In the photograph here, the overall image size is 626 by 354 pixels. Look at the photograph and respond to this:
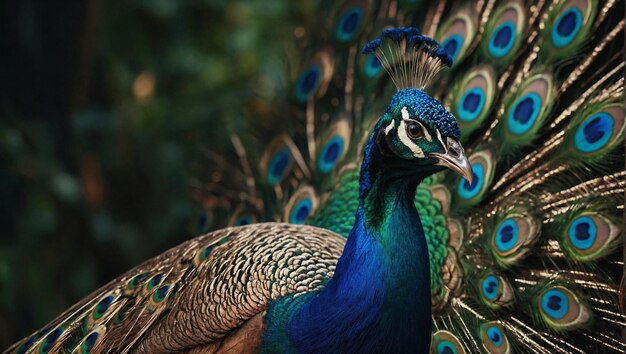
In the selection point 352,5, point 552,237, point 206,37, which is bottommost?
point 552,237

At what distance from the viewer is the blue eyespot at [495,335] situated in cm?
214

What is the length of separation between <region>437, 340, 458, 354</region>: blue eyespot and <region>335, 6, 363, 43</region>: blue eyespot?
952mm

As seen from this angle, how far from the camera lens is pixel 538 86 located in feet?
7.28

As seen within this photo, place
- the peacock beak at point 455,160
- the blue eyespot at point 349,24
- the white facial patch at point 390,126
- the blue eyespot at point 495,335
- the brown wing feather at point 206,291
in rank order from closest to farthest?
the peacock beak at point 455,160, the white facial patch at point 390,126, the brown wing feather at point 206,291, the blue eyespot at point 495,335, the blue eyespot at point 349,24

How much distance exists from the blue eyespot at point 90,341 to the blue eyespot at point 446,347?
0.82m

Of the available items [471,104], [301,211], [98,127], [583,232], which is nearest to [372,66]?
[471,104]

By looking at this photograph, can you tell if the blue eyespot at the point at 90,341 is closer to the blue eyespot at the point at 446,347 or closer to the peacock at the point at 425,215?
the peacock at the point at 425,215

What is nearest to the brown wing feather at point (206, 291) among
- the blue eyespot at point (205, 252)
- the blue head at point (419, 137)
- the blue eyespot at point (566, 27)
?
the blue eyespot at point (205, 252)

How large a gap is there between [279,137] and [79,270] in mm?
1442

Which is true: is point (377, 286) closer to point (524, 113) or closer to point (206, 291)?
point (206, 291)

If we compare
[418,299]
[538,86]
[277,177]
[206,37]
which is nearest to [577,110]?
[538,86]

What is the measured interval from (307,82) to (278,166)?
0.27 m

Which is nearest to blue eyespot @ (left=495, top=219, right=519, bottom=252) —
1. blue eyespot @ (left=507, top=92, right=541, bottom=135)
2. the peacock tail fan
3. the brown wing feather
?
the peacock tail fan

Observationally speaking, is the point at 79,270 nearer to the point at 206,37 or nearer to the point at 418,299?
the point at 206,37
